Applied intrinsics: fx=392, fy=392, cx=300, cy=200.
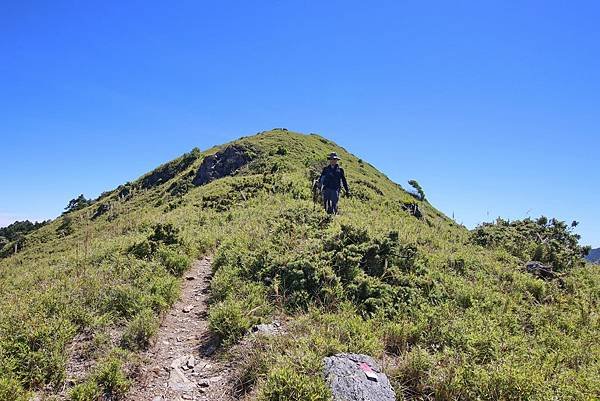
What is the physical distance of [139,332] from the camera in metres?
7.33

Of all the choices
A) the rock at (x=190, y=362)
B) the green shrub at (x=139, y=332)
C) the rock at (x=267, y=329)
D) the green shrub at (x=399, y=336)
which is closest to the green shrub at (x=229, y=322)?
the rock at (x=267, y=329)

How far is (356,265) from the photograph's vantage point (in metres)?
10.1

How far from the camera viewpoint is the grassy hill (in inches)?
232

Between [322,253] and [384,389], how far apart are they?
17.2 ft

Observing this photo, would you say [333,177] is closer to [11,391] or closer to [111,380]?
[111,380]

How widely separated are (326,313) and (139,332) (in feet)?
11.9

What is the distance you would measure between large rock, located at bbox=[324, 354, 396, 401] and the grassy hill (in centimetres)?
23

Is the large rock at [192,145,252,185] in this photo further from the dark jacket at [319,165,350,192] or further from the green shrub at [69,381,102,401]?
the green shrub at [69,381,102,401]

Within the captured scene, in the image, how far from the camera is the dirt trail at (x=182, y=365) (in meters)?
6.18

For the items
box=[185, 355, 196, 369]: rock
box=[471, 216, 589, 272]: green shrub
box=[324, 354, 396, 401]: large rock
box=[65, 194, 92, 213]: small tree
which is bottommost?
box=[185, 355, 196, 369]: rock

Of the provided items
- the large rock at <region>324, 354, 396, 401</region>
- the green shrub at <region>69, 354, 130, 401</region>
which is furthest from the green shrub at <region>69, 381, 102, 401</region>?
the large rock at <region>324, 354, 396, 401</region>

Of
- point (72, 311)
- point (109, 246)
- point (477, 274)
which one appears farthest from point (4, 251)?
point (477, 274)

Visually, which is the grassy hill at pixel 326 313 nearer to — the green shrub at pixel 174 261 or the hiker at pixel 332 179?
the green shrub at pixel 174 261

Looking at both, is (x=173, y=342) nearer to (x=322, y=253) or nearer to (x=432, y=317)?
(x=322, y=253)
